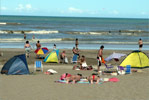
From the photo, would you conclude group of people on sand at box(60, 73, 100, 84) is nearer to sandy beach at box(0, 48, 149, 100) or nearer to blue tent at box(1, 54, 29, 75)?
sandy beach at box(0, 48, 149, 100)

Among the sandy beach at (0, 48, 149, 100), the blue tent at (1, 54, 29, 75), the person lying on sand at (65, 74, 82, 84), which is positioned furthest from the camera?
the blue tent at (1, 54, 29, 75)

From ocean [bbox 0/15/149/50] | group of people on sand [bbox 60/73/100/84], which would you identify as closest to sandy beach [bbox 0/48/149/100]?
group of people on sand [bbox 60/73/100/84]

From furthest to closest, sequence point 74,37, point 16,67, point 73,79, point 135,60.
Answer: point 74,37, point 135,60, point 16,67, point 73,79

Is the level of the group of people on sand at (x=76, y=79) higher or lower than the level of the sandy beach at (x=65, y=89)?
higher

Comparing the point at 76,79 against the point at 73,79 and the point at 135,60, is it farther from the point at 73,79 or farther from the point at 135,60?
the point at 135,60

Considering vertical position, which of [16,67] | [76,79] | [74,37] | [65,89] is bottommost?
[74,37]

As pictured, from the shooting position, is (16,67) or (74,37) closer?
(16,67)

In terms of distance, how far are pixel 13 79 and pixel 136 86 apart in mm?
5965

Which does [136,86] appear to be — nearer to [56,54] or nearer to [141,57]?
[141,57]

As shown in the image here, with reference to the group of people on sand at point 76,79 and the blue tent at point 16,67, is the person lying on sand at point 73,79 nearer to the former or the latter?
the group of people on sand at point 76,79

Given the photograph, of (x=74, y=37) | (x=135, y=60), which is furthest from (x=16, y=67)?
(x=74, y=37)

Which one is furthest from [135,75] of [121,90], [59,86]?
[59,86]

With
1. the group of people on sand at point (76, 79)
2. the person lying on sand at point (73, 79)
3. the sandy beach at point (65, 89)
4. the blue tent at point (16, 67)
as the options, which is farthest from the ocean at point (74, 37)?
the person lying on sand at point (73, 79)

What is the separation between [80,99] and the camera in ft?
37.7
